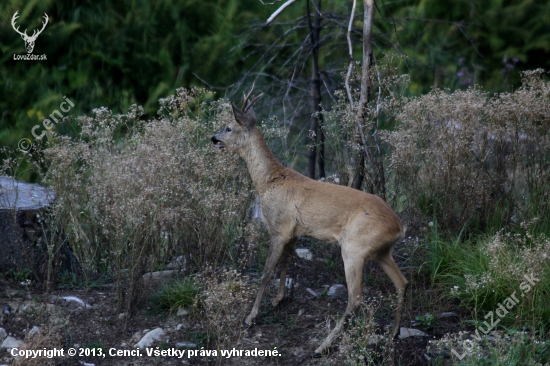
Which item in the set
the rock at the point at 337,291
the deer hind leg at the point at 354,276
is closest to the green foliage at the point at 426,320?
the deer hind leg at the point at 354,276

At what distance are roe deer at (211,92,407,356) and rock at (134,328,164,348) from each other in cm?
75

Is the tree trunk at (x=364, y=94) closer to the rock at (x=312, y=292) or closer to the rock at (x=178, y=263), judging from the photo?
the rock at (x=312, y=292)

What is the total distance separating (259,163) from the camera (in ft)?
22.4

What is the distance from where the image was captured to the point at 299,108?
10117mm

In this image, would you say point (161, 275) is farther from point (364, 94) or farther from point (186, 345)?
point (364, 94)

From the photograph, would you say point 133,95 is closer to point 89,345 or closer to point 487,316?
point 89,345

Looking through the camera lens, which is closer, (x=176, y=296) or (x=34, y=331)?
(x=34, y=331)

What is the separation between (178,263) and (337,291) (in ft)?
→ 5.04

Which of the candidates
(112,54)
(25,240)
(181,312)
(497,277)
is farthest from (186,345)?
(112,54)

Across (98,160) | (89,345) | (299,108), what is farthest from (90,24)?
(89,345)

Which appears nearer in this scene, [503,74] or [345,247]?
[345,247]

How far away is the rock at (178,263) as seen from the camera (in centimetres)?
711

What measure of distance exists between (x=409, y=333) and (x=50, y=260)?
3140 mm

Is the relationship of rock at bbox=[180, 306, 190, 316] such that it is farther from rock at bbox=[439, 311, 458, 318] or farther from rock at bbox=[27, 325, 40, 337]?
rock at bbox=[439, 311, 458, 318]
